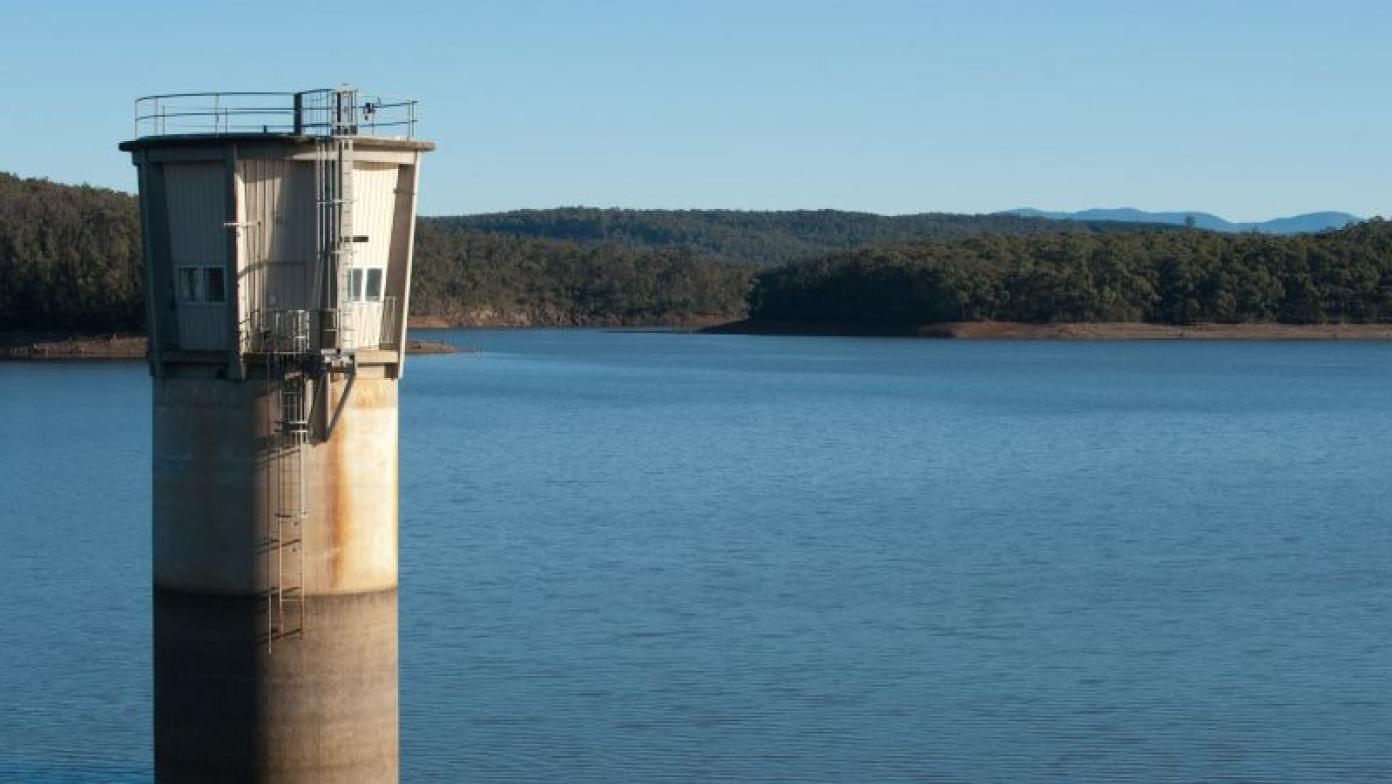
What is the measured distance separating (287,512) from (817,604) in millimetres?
17703

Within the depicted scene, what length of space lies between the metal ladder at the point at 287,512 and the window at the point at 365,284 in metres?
1.04

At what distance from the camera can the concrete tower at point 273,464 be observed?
1847cm

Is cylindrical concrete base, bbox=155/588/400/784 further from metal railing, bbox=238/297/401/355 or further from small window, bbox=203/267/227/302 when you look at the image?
small window, bbox=203/267/227/302

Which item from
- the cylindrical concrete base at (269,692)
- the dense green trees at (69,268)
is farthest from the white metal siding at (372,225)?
the dense green trees at (69,268)

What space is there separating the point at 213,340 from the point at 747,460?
44.8 metres

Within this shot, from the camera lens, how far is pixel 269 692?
729 inches

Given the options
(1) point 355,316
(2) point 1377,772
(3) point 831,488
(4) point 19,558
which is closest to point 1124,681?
(2) point 1377,772

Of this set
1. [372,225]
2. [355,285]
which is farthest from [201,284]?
[372,225]

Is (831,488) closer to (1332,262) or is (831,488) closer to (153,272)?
(153,272)

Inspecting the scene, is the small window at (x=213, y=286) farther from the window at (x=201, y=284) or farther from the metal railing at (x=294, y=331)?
the metal railing at (x=294, y=331)

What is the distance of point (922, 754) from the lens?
82.9ft

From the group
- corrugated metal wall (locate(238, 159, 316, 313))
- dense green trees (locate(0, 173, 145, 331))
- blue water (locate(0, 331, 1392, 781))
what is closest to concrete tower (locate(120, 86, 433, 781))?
corrugated metal wall (locate(238, 159, 316, 313))

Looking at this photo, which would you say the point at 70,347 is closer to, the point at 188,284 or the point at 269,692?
the point at 188,284

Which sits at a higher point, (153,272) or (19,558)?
(153,272)
